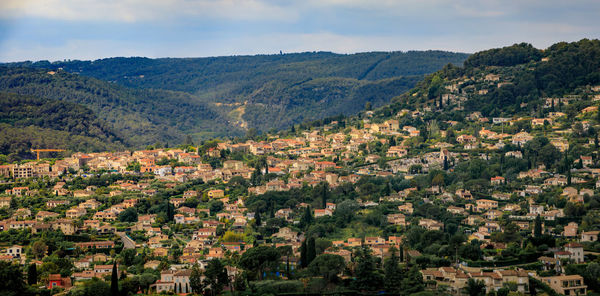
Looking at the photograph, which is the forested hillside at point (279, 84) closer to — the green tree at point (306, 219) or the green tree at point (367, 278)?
the green tree at point (306, 219)

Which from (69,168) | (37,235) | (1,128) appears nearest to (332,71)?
(1,128)

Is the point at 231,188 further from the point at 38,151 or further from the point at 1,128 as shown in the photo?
the point at 1,128

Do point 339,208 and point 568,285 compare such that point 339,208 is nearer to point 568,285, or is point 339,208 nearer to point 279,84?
point 568,285

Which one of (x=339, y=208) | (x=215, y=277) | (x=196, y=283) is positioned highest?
(x=339, y=208)

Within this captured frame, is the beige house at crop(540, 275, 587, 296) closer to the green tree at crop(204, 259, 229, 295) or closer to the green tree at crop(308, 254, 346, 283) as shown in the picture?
the green tree at crop(308, 254, 346, 283)

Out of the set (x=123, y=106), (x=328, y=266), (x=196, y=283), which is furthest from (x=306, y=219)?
(x=123, y=106)

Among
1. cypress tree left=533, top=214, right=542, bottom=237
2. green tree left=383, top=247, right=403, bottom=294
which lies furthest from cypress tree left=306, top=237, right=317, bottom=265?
cypress tree left=533, top=214, right=542, bottom=237
